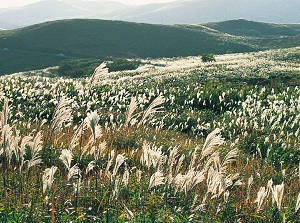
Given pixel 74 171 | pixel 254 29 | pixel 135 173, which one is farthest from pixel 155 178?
pixel 254 29

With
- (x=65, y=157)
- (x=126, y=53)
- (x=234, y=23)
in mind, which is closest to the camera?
(x=65, y=157)

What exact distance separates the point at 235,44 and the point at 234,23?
72622 millimetres

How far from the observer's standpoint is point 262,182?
6.68 m

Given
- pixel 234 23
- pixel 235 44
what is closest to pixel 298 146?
pixel 235 44

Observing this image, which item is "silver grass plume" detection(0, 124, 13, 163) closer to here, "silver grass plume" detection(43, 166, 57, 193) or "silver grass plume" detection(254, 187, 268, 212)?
"silver grass plume" detection(43, 166, 57, 193)

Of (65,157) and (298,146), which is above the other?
(65,157)

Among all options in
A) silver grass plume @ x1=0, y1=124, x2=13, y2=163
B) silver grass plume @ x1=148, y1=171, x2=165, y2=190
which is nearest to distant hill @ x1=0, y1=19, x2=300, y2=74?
silver grass plume @ x1=0, y1=124, x2=13, y2=163

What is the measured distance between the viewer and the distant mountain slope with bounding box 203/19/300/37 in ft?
478

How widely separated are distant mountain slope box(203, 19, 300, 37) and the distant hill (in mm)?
41270

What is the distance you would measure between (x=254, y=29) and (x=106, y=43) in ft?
256

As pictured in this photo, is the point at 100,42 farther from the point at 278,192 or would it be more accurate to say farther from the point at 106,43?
the point at 278,192

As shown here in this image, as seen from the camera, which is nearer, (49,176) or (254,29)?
(49,176)

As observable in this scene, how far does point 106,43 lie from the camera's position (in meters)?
99.9

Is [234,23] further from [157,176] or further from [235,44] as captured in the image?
[157,176]
